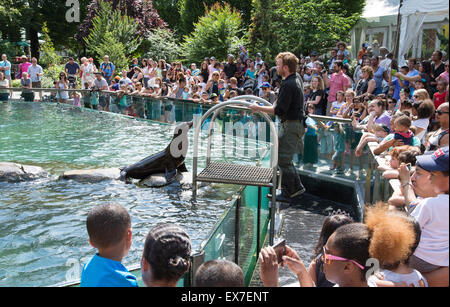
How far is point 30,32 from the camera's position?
3906 centimetres

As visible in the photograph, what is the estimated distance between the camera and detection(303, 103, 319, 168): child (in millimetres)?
8164

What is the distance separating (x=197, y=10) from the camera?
38.6m

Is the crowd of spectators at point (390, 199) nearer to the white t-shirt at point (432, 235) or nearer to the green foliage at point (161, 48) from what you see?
the white t-shirt at point (432, 235)

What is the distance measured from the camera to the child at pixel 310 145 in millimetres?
8164

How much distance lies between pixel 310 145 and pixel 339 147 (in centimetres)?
62

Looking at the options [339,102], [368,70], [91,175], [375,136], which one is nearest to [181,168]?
[91,175]

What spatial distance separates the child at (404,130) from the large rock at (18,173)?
6.59 metres

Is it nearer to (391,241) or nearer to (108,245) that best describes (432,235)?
(391,241)

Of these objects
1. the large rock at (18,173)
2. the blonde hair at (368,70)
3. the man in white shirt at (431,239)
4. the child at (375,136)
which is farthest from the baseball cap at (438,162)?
the blonde hair at (368,70)

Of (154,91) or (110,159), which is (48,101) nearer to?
(154,91)

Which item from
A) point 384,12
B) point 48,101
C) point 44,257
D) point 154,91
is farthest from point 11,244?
point 384,12

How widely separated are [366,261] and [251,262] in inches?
A: 105

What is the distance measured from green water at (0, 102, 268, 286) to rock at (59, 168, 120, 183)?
176 mm

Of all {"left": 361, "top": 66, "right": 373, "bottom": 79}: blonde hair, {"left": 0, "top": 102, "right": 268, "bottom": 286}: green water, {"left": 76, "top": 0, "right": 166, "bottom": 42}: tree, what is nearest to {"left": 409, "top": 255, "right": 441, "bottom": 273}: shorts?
{"left": 0, "top": 102, "right": 268, "bottom": 286}: green water
